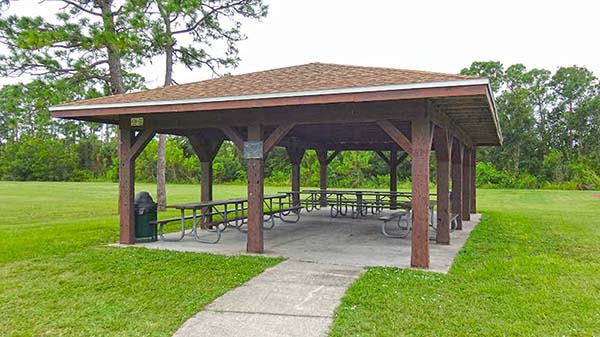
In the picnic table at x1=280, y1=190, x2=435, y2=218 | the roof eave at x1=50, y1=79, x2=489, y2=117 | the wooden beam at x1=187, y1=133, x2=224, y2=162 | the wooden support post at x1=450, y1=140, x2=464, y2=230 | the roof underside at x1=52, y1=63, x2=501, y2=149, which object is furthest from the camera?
the picnic table at x1=280, y1=190, x2=435, y2=218

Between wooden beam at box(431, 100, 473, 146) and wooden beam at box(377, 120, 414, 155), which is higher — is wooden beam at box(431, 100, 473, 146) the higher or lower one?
the higher one

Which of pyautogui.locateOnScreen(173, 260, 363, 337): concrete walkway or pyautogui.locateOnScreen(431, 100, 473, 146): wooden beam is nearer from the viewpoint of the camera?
pyautogui.locateOnScreen(173, 260, 363, 337): concrete walkway

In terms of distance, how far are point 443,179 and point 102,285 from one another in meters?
5.13

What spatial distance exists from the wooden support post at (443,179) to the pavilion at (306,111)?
0.05ft

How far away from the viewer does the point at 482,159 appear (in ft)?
110

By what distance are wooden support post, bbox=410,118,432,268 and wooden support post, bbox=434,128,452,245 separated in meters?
1.48

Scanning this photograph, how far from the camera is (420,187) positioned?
5.52 meters

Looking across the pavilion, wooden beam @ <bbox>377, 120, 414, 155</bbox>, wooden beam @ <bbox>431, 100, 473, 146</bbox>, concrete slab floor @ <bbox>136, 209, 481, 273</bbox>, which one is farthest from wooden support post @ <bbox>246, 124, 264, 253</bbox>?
wooden beam @ <bbox>431, 100, 473, 146</bbox>

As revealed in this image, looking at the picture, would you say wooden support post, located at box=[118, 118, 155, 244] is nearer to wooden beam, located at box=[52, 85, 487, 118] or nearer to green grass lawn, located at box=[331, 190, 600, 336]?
wooden beam, located at box=[52, 85, 487, 118]

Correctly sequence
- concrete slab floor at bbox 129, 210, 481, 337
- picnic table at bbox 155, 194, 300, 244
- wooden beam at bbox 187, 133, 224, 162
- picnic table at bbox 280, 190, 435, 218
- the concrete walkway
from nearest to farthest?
the concrete walkway
concrete slab floor at bbox 129, 210, 481, 337
picnic table at bbox 155, 194, 300, 244
wooden beam at bbox 187, 133, 224, 162
picnic table at bbox 280, 190, 435, 218

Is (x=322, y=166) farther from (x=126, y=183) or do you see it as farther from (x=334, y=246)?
(x=126, y=183)

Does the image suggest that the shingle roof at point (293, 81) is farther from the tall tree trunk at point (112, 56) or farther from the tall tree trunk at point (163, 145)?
the tall tree trunk at point (163, 145)

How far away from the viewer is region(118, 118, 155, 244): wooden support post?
284 inches

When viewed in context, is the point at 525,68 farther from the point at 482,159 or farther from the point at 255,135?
the point at 255,135
